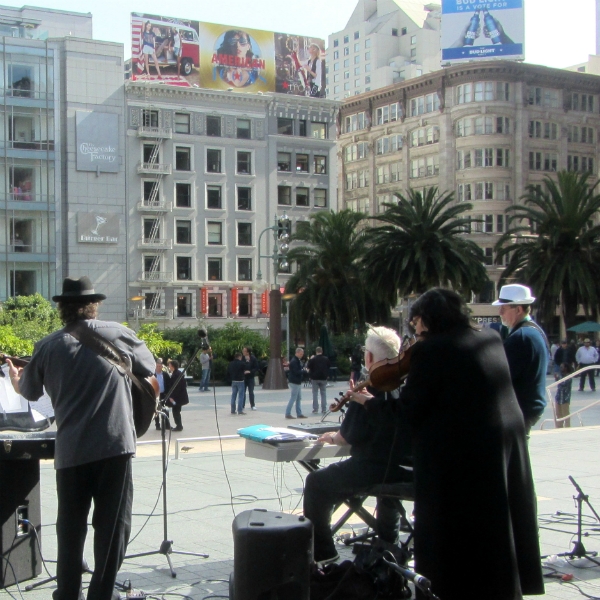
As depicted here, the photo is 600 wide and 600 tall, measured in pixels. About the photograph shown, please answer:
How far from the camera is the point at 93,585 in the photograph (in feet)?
15.1

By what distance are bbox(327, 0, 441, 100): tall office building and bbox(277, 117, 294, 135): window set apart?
58.3m

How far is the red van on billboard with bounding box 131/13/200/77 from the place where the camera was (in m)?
66.9

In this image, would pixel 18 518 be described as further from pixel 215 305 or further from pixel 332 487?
pixel 215 305

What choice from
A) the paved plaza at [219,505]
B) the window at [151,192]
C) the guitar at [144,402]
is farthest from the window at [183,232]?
the guitar at [144,402]

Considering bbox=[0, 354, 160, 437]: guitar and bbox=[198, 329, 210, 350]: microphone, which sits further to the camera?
bbox=[198, 329, 210, 350]: microphone

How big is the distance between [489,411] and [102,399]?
1.97 meters

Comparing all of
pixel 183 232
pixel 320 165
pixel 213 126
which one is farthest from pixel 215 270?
pixel 320 165

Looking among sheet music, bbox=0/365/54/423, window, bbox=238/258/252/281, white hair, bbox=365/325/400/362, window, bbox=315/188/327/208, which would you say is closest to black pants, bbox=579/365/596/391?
white hair, bbox=365/325/400/362

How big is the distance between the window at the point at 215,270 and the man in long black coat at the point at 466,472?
61.4m

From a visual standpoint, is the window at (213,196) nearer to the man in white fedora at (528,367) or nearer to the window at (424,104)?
the window at (424,104)

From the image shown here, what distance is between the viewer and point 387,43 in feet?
422

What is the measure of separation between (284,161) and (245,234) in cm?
678

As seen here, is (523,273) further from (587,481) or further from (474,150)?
(587,481)

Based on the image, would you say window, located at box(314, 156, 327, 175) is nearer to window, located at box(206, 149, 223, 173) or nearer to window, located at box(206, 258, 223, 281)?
window, located at box(206, 149, 223, 173)
